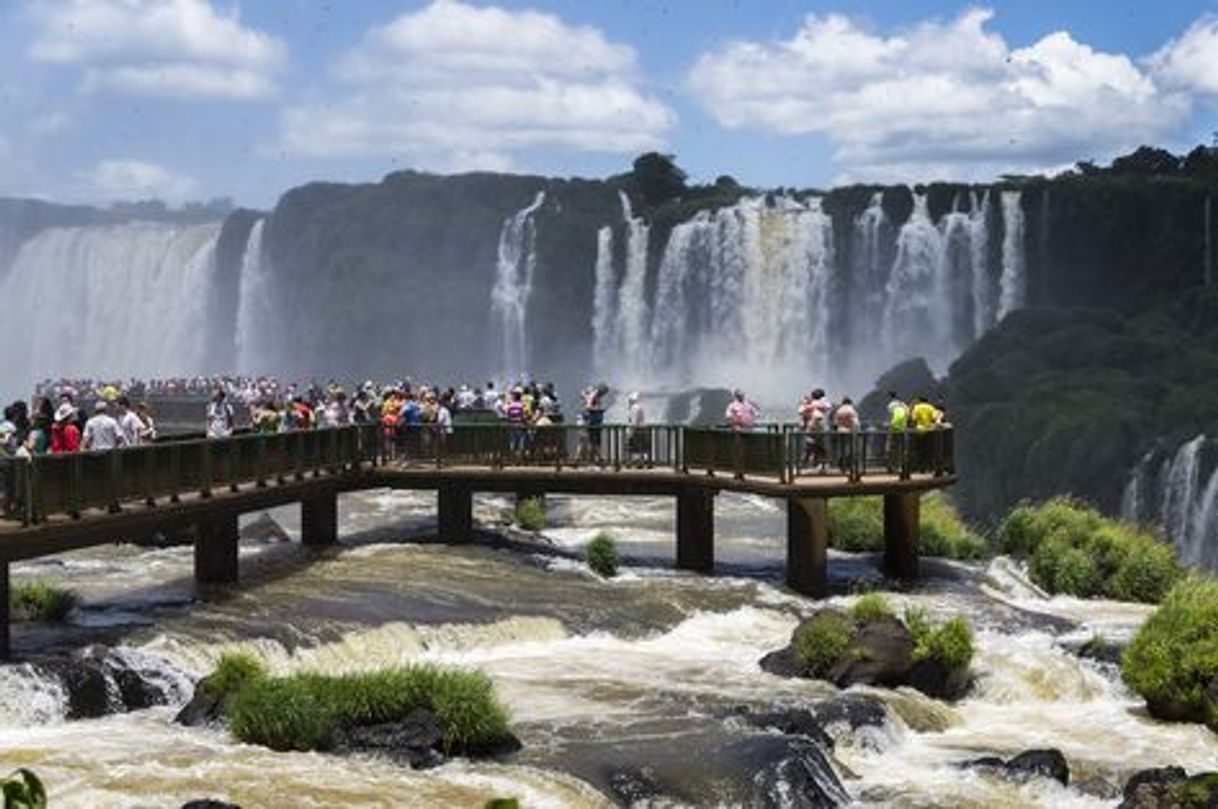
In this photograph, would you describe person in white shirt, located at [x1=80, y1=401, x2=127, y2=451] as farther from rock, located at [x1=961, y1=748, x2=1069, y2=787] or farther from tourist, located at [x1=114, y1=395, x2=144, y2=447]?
rock, located at [x1=961, y1=748, x2=1069, y2=787]

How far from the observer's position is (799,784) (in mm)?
17141

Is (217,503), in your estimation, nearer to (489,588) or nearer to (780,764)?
(489,588)

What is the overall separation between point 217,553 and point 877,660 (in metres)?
11.1

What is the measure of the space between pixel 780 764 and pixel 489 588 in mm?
11529

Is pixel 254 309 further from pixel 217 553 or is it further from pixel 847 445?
pixel 847 445

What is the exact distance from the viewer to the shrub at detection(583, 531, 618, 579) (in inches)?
1214

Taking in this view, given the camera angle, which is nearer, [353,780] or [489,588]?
[353,780]

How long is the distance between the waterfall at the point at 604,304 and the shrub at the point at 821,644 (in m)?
62.8

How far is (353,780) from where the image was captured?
651 inches

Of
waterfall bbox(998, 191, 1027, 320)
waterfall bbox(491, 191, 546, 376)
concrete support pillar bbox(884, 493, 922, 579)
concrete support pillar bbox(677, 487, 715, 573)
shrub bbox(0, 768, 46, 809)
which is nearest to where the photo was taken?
shrub bbox(0, 768, 46, 809)

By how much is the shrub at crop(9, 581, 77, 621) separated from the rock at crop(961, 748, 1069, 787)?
41.9ft

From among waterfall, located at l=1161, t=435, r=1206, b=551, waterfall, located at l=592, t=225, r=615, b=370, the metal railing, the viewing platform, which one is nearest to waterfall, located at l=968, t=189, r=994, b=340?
→ waterfall, located at l=592, t=225, r=615, b=370

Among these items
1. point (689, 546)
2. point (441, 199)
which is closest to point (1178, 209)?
point (441, 199)

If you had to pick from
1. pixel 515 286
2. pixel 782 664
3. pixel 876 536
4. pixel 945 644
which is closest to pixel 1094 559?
pixel 876 536
